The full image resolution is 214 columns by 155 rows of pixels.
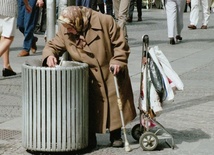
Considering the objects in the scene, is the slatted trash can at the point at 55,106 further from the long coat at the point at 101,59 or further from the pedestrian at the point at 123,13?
the pedestrian at the point at 123,13

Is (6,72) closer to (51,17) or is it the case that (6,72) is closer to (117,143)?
(51,17)

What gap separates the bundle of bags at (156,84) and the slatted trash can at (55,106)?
633mm

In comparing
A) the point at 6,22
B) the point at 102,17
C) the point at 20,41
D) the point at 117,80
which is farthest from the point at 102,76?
the point at 20,41

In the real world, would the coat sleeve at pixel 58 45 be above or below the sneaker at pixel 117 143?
above

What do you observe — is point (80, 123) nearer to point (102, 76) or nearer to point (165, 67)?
point (102, 76)

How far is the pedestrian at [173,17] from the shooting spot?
15.5 meters

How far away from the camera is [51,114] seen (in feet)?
20.7

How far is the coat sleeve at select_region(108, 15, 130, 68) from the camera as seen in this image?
6531mm

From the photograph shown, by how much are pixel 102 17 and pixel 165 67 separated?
797mm

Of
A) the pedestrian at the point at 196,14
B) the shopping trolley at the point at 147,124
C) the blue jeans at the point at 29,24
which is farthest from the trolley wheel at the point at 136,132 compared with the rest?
the pedestrian at the point at 196,14

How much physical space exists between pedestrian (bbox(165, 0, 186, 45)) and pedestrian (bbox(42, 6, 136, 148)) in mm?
8886

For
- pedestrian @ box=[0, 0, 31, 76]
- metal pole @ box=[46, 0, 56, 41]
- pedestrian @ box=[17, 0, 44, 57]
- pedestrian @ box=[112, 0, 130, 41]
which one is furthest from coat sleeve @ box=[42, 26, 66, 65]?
pedestrian @ box=[112, 0, 130, 41]

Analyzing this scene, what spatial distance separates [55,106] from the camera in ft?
20.7

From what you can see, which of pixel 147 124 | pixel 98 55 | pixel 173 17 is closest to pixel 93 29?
pixel 98 55
